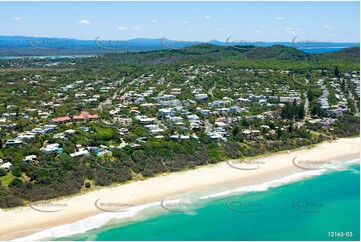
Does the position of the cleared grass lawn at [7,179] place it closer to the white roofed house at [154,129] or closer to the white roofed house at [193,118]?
the white roofed house at [154,129]

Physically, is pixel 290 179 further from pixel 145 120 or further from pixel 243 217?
pixel 145 120

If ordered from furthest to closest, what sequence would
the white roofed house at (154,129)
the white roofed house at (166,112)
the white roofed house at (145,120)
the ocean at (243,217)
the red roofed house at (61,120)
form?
the white roofed house at (166,112) → the white roofed house at (145,120) → the red roofed house at (61,120) → the white roofed house at (154,129) → the ocean at (243,217)

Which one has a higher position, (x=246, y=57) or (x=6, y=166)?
(x=246, y=57)

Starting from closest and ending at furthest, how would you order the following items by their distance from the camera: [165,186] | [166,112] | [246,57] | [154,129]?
[165,186] → [154,129] → [166,112] → [246,57]

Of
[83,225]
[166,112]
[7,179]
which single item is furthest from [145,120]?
[83,225]

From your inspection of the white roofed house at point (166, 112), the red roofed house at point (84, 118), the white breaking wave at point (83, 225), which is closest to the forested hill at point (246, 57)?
the white roofed house at point (166, 112)

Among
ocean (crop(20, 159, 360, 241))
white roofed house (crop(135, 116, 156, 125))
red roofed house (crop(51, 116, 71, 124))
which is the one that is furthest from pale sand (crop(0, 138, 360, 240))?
red roofed house (crop(51, 116, 71, 124))
